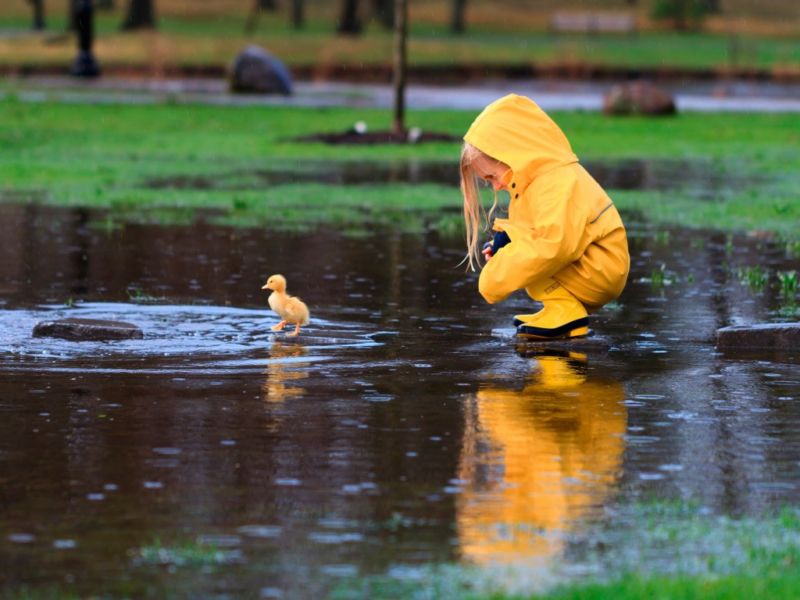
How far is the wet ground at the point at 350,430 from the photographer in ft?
20.2

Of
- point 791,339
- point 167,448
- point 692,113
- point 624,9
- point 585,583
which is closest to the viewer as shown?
point 585,583

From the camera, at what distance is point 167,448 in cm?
764

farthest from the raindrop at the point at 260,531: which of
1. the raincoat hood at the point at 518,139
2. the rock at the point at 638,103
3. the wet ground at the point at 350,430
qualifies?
the rock at the point at 638,103

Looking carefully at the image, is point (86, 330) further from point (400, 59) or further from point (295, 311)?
point (400, 59)

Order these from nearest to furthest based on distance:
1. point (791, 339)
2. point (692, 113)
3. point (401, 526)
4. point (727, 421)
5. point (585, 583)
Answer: point (585, 583), point (401, 526), point (727, 421), point (791, 339), point (692, 113)

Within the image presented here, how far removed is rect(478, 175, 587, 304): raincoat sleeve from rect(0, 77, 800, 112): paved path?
2473cm

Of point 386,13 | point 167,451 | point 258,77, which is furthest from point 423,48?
point 167,451

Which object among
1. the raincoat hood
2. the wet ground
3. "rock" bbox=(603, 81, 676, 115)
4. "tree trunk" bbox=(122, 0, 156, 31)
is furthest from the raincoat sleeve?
"tree trunk" bbox=(122, 0, 156, 31)

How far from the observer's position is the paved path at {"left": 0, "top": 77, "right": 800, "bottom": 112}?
119 feet

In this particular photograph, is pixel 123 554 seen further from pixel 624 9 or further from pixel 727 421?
pixel 624 9

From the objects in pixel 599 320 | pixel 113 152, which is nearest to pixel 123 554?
pixel 599 320

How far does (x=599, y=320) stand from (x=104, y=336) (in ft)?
9.93

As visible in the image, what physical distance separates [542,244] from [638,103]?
24.1 m

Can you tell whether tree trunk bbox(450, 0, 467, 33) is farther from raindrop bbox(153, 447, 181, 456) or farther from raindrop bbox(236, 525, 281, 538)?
raindrop bbox(236, 525, 281, 538)
